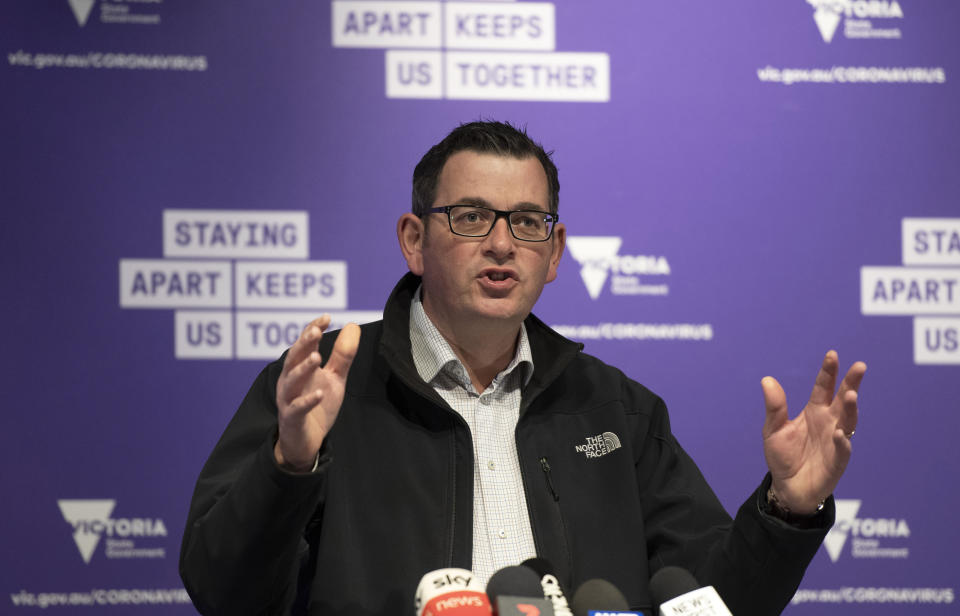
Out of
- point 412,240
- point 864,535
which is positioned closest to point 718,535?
point 412,240

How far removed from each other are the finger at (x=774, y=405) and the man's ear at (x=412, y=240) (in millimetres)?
853

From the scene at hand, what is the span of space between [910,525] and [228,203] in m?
2.48

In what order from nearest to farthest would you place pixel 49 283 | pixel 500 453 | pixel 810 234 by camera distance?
pixel 500 453
pixel 49 283
pixel 810 234

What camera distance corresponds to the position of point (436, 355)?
2025mm

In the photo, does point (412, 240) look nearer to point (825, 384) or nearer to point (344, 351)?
point (344, 351)

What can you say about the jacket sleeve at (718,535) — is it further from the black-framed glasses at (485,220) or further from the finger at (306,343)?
the finger at (306,343)

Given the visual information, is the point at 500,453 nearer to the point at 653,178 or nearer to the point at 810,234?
the point at 653,178

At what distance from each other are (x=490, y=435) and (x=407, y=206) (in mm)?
1319

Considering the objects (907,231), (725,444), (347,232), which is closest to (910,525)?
(725,444)

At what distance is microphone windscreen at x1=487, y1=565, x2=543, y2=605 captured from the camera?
1235 mm

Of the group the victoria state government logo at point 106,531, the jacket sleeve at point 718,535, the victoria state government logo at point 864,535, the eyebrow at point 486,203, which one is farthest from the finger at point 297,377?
the victoria state government logo at point 864,535

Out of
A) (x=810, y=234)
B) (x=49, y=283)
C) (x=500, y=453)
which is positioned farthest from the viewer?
(x=810, y=234)

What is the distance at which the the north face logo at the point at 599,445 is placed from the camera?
201 centimetres

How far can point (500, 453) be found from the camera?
6.43ft
